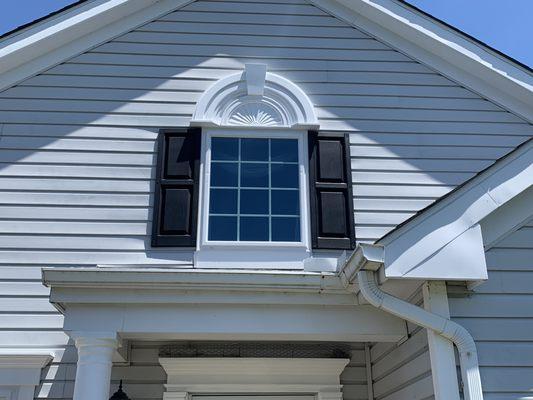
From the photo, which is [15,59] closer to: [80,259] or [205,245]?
[80,259]

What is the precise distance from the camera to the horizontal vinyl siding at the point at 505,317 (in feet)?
12.5

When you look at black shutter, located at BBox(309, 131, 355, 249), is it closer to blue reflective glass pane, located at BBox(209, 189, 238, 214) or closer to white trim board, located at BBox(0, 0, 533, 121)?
blue reflective glass pane, located at BBox(209, 189, 238, 214)

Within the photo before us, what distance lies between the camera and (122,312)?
442 centimetres

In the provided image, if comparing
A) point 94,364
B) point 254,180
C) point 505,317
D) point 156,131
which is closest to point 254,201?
point 254,180

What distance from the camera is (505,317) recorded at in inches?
158

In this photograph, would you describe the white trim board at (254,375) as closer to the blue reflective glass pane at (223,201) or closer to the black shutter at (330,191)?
the black shutter at (330,191)

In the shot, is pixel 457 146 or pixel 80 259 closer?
pixel 80 259

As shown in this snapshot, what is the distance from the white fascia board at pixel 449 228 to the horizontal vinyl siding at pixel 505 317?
30cm

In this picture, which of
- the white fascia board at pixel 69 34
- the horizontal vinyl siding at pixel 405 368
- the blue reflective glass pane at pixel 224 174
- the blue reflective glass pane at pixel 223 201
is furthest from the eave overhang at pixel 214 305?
the white fascia board at pixel 69 34

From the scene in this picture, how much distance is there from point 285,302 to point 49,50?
13.5 feet

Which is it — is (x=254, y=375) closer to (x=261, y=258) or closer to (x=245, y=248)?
(x=261, y=258)

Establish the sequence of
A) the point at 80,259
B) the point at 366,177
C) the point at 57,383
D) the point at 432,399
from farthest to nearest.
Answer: the point at 366,177
the point at 80,259
the point at 57,383
the point at 432,399

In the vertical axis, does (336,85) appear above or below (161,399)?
above

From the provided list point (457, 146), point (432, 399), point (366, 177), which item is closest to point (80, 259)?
point (366, 177)
